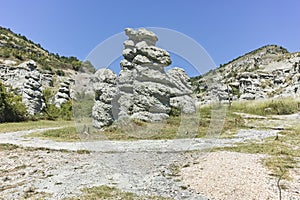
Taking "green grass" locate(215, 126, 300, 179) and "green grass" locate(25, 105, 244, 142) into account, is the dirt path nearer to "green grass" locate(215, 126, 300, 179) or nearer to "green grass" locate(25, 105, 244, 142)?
"green grass" locate(215, 126, 300, 179)

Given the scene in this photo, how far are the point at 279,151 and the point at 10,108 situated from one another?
26774 millimetres

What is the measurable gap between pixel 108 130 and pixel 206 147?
793 centimetres

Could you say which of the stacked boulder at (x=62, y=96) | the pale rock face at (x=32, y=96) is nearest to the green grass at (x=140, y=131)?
the pale rock face at (x=32, y=96)

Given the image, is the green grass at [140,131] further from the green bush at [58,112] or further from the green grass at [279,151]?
the green bush at [58,112]

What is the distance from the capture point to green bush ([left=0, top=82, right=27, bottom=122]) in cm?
2864

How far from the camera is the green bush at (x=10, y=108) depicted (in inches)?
1128

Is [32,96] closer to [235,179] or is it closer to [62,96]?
[62,96]

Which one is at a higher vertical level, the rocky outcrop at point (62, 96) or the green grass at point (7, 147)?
the rocky outcrop at point (62, 96)

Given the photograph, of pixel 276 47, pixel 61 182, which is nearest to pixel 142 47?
pixel 61 182

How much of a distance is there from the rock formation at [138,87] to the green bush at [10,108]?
42.9 feet

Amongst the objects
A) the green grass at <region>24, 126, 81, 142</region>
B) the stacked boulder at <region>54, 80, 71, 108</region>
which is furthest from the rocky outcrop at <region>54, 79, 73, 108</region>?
the green grass at <region>24, 126, 81, 142</region>

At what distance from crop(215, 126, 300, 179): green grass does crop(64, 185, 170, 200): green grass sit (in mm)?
4184

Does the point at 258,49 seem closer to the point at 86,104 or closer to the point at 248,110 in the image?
the point at 248,110

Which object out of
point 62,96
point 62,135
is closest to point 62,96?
point 62,96
